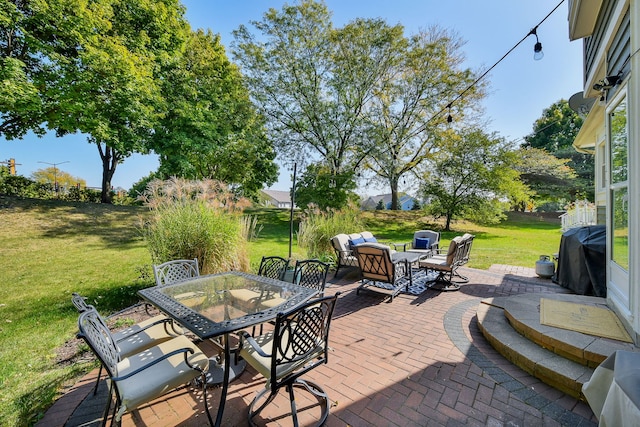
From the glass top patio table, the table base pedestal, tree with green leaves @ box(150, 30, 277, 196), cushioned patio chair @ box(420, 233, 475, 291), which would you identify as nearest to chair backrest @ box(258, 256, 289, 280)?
the glass top patio table

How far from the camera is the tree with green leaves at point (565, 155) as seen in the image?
62.0ft

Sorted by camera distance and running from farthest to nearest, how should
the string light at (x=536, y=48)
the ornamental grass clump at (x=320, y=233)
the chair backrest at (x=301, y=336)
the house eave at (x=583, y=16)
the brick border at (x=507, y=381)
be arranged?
the ornamental grass clump at (x=320, y=233) → the string light at (x=536, y=48) → the house eave at (x=583, y=16) → the brick border at (x=507, y=381) → the chair backrest at (x=301, y=336)

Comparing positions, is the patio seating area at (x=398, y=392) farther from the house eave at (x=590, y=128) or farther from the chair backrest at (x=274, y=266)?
the house eave at (x=590, y=128)

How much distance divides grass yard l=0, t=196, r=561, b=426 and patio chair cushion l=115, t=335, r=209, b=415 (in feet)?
2.71

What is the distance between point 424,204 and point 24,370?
16131mm

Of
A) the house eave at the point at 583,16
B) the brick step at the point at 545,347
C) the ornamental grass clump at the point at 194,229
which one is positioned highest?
the house eave at the point at 583,16

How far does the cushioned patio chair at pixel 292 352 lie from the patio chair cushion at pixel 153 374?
0.39m

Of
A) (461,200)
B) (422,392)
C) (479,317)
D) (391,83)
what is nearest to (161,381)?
(422,392)

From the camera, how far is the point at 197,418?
192 cm

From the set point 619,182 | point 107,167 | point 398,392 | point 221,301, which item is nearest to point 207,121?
point 107,167

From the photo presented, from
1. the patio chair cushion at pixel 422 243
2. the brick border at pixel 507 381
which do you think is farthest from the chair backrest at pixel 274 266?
the patio chair cushion at pixel 422 243

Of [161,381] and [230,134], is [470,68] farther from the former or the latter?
[161,381]

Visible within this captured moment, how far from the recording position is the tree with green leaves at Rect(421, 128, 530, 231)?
13.0 metres

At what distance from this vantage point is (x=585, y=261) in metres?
4.20
